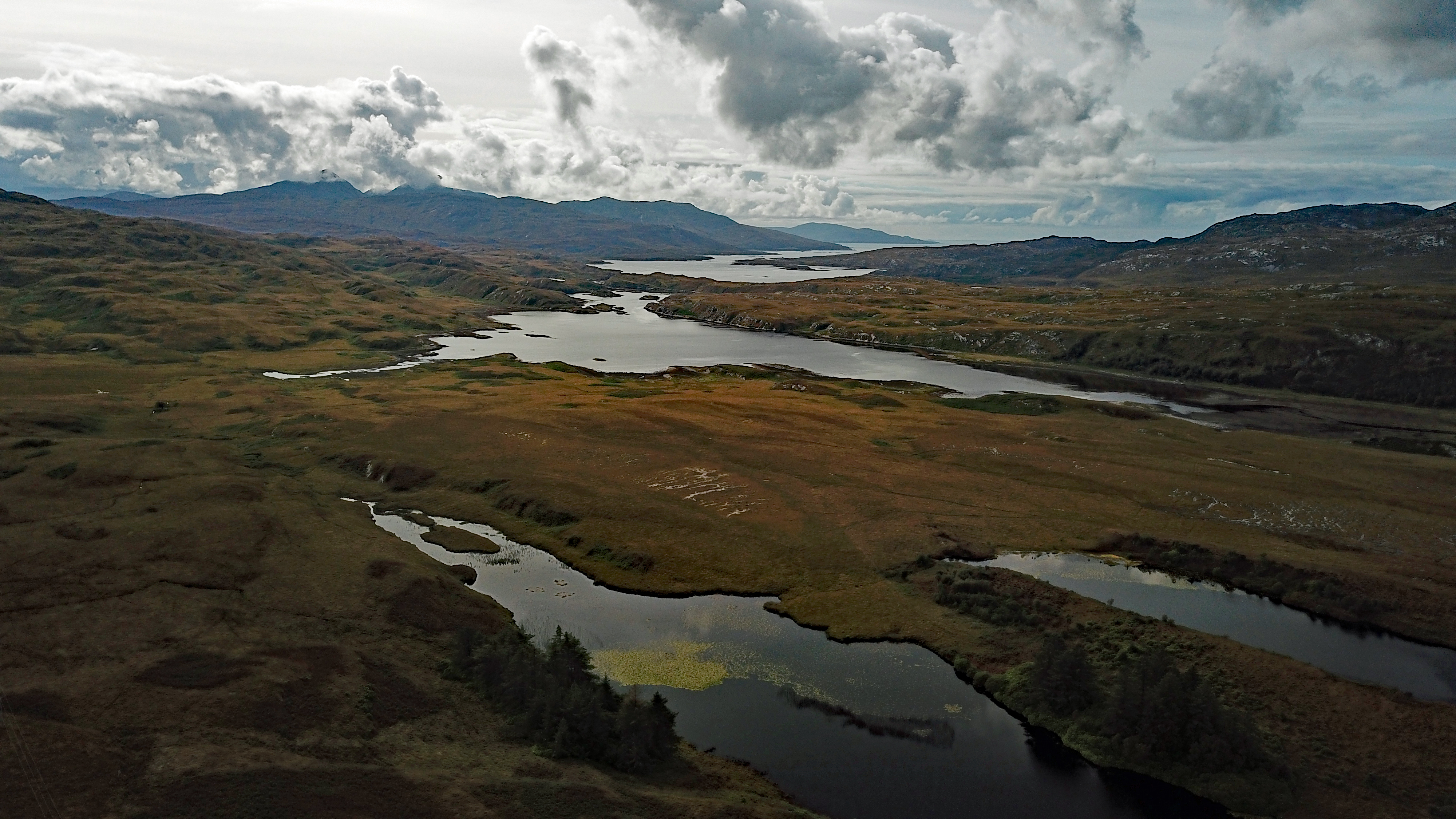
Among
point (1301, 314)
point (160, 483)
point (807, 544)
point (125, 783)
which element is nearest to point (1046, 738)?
point (807, 544)

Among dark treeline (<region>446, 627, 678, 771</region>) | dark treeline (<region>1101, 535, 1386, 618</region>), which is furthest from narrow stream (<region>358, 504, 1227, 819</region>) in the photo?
dark treeline (<region>1101, 535, 1386, 618</region>)

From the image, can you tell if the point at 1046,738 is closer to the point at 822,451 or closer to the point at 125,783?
the point at 125,783

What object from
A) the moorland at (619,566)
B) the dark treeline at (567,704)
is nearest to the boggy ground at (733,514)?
the moorland at (619,566)

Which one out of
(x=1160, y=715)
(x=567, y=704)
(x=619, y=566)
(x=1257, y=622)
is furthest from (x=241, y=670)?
(x=1257, y=622)

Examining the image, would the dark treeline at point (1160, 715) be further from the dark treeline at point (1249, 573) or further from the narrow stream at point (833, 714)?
the dark treeline at point (1249, 573)

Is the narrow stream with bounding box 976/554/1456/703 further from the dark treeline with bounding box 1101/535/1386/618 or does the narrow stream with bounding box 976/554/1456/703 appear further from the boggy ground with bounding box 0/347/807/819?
the boggy ground with bounding box 0/347/807/819

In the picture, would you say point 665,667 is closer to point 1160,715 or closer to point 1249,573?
point 1160,715
